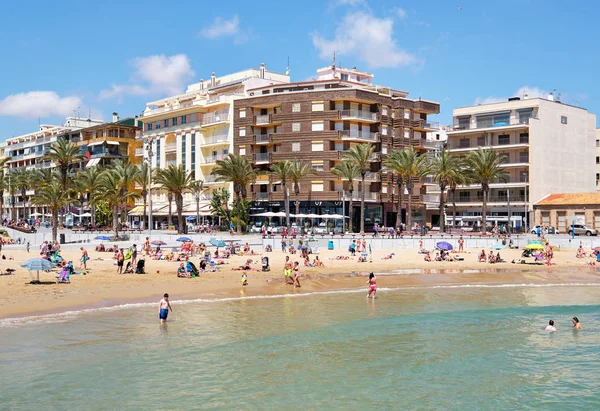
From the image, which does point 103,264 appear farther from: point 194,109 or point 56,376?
point 194,109

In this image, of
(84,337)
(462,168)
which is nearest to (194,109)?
(462,168)

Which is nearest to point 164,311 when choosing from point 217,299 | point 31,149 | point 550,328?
point 217,299

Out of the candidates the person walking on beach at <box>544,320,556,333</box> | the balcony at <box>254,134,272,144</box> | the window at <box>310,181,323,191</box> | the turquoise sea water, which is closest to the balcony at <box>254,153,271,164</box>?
the balcony at <box>254,134,272,144</box>

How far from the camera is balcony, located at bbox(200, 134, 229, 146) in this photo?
77.2 m

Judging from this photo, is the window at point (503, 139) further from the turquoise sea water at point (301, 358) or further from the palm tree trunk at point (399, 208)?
the turquoise sea water at point (301, 358)

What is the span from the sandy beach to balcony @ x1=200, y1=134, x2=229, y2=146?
3511 centimetres

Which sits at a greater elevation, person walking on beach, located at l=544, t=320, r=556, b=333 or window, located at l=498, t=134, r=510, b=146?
window, located at l=498, t=134, r=510, b=146

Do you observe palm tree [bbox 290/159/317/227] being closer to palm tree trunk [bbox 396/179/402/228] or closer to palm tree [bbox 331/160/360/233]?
palm tree [bbox 331/160/360/233]

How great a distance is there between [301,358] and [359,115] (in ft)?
183

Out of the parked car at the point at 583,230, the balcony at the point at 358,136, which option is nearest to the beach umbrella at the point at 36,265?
the balcony at the point at 358,136

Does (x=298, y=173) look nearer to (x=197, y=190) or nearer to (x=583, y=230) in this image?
(x=197, y=190)

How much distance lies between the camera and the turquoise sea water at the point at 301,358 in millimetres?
15094

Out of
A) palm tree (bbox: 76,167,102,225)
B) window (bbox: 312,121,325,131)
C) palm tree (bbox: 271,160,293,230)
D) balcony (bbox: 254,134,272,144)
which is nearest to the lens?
palm tree (bbox: 271,160,293,230)

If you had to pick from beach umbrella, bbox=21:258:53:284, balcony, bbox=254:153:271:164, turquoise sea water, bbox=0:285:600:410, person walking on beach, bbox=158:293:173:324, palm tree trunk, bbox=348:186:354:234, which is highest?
balcony, bbox=254:153:271:164
